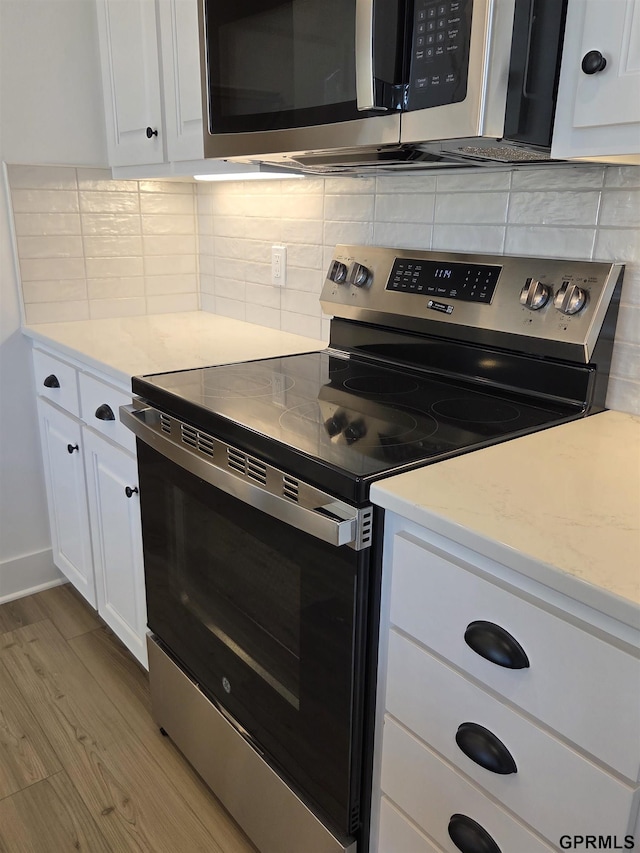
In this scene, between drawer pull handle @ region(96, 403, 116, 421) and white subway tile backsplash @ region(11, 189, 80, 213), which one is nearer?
drawer pull handle @ region(96, 403, 116, 421)

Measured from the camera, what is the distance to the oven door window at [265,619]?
101 centimetres

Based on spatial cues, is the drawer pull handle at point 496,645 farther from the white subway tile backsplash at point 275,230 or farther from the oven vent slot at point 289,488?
the white subway tile backsplash at point 275,230

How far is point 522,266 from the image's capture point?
4.13ft

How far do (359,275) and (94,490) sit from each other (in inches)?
37.7

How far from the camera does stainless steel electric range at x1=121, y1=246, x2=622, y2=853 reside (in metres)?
1.00

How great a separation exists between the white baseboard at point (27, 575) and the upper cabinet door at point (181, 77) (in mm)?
1436

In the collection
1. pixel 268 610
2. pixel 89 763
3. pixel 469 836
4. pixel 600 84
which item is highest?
pixel 600 84

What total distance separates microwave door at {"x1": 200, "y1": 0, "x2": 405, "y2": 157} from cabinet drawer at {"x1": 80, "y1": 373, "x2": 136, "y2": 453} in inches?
24.2

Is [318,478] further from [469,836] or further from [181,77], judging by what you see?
[181,77]

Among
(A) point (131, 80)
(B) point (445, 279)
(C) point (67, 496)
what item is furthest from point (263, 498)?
(A) point (131, 80)

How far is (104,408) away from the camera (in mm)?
1663

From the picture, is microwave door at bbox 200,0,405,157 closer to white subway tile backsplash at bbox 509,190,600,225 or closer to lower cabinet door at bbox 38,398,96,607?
white subway tile backsplash at bbox 509,190,600,225

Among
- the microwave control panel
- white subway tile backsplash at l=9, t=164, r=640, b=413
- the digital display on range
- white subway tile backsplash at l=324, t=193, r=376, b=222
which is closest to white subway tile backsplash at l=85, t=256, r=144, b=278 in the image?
white subway tile backsplash at l=9, t=164, r=640, b=413

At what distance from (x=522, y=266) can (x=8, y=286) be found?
5.15 feet
